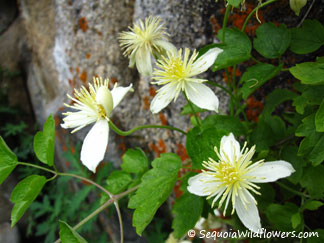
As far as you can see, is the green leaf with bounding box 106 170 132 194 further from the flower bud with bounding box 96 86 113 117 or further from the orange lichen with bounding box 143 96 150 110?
the orange lichen with bounding box 143 96 150 110

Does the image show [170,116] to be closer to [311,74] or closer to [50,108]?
[311,74]

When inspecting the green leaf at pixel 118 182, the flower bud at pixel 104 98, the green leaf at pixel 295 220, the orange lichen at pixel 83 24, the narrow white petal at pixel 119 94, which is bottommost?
the green leaf at pixel 295 220

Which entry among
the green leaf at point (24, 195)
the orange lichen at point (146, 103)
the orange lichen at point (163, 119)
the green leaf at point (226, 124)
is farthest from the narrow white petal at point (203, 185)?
the orange lichen at point (146, 103)

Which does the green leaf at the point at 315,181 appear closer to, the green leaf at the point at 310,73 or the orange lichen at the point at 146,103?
the green leaf at the point at 310,73

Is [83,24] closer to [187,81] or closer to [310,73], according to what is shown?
[187,81]

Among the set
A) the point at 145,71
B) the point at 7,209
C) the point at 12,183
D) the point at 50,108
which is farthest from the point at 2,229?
the point at 145,71

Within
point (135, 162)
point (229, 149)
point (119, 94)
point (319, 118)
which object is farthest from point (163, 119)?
point (319, 118)
